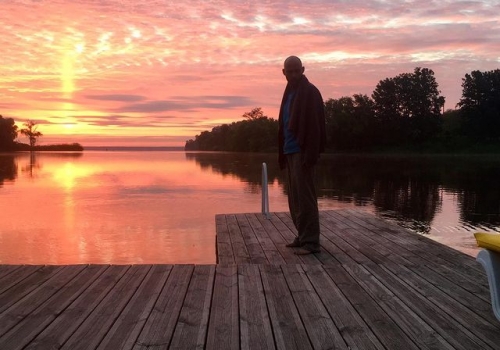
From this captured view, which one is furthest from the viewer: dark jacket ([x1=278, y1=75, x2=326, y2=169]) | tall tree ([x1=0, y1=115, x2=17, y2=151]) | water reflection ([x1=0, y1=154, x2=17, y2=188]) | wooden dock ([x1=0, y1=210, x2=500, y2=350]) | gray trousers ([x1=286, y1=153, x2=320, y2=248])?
tall tree ([x1=0, y1=115, x2=17, y2=151])

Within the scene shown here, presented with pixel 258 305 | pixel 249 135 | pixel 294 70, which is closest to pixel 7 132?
pixel 249 135

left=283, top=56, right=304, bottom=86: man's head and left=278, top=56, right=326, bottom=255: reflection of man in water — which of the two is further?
left=283, top=56, right=304, bottom=86: man's head

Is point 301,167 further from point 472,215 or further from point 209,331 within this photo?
point 472,215

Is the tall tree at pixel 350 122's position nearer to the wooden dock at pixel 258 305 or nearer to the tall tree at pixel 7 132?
the tall tree at pixel 7 132

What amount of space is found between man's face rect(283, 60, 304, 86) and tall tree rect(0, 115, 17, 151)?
97.9 meters

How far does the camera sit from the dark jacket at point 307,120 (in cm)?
474

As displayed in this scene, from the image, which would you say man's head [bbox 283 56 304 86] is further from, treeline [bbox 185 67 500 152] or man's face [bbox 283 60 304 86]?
treeline [bbox 185 67 500 152]

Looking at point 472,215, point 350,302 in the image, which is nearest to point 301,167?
point 350,302

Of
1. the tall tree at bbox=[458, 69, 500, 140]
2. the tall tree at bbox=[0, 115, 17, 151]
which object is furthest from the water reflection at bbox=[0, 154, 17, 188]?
the tall tree at bbox=[0, 115, 17, 151]

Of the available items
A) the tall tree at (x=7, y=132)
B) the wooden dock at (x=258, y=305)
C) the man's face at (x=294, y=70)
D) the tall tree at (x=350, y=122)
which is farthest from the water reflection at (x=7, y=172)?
the tall tree at (x=7, y=132)

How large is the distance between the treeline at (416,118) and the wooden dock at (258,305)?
6264 centimetres

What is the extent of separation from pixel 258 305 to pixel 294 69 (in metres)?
Result: 2.50

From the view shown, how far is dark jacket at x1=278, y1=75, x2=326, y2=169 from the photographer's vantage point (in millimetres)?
4742

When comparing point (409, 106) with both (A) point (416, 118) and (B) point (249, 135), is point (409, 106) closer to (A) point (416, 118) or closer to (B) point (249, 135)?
(A) point (416, 118)
